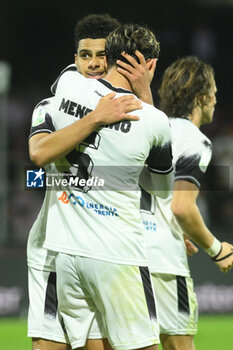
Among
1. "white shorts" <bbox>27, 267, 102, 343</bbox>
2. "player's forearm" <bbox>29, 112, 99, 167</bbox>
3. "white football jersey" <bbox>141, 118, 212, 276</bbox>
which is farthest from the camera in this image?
"white football jersey" <bbox>141, 118, 212, 276</bbox>

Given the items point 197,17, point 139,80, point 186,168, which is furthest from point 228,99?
point 139,80

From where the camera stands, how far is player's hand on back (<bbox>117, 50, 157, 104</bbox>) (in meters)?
3.10

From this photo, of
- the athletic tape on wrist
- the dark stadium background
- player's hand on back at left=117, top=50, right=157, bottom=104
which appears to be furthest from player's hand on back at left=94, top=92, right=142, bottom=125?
the dark stadium background

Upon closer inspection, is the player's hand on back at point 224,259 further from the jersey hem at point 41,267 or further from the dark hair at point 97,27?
the dark hair at point 97,27

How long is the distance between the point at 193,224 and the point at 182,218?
0.07 meters

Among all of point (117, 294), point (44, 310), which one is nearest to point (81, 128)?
point (117, 294)

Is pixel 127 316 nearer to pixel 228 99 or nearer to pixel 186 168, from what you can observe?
pixel 186 168

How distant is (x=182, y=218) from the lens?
391 cm

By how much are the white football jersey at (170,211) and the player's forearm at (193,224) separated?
0.54ft

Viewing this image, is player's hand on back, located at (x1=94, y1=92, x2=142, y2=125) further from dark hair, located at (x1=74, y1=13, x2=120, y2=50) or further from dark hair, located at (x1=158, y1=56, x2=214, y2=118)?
dark hair, located at (x1=74, y1=13, x2=120, y2=50)

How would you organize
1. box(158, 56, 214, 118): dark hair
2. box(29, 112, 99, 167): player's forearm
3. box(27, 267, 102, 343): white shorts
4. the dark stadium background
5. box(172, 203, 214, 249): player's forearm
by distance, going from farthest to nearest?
the dark stadium background < box(158, 56, 214, 118): dark hair < box(172, 203, 214, 249): player's forearm < box(27, 267, 102, 343): white shorts < box(29, 112, 99, 167): player's forearm

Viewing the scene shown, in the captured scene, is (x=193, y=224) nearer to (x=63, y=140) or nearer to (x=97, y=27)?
(x=63, y=140)

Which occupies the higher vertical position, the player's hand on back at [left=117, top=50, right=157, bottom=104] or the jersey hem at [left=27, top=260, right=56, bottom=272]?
the player's hand on back at [left=117, top=50, right=157, bottom=104]

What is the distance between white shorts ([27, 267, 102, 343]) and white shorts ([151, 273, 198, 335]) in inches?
29.5
